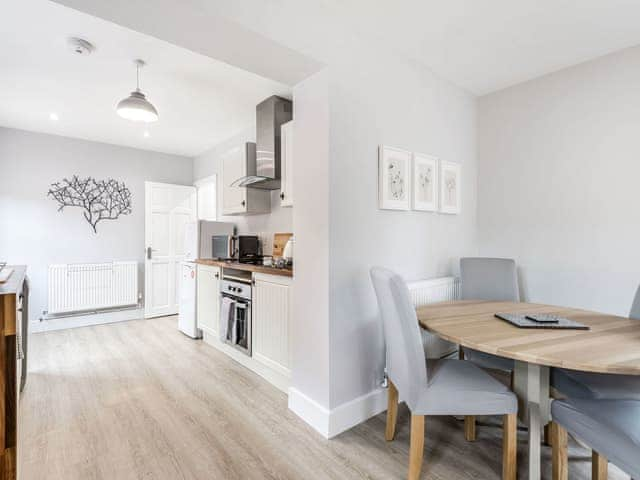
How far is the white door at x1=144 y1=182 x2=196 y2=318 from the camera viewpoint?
4.75 meters

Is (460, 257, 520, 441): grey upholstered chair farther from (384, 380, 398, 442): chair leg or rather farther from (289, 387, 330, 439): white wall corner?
(289, 387, 330, 439): white wall corner

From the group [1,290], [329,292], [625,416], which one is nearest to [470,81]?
[329,292]

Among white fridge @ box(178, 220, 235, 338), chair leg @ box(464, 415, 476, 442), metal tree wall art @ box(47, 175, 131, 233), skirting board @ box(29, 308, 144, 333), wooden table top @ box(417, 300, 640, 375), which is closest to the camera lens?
wooden table top @ box(417, 300, 640, 375)

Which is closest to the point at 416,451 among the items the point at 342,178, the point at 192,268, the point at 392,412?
the point at 392,412

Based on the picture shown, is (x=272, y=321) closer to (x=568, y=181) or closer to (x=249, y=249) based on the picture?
(x=249, y=249)

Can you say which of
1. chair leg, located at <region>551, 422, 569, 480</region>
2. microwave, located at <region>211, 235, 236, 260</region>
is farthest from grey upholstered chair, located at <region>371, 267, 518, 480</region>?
microwave, located at <region>211, 235, 236, 260</region>

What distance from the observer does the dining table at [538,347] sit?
118 cm

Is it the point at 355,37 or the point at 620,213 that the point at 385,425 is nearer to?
the point at 620,213

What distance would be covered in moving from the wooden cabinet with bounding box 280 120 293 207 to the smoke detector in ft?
4.81

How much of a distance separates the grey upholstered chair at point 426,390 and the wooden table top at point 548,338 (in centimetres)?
18

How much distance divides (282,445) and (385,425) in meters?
0.66

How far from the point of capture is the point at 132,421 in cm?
206

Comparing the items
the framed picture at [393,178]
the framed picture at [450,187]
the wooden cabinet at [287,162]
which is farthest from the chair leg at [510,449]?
the wooden cabinet at [287,162]

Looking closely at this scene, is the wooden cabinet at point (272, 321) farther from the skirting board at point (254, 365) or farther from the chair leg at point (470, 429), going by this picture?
the chair leg at point (470, 429)
